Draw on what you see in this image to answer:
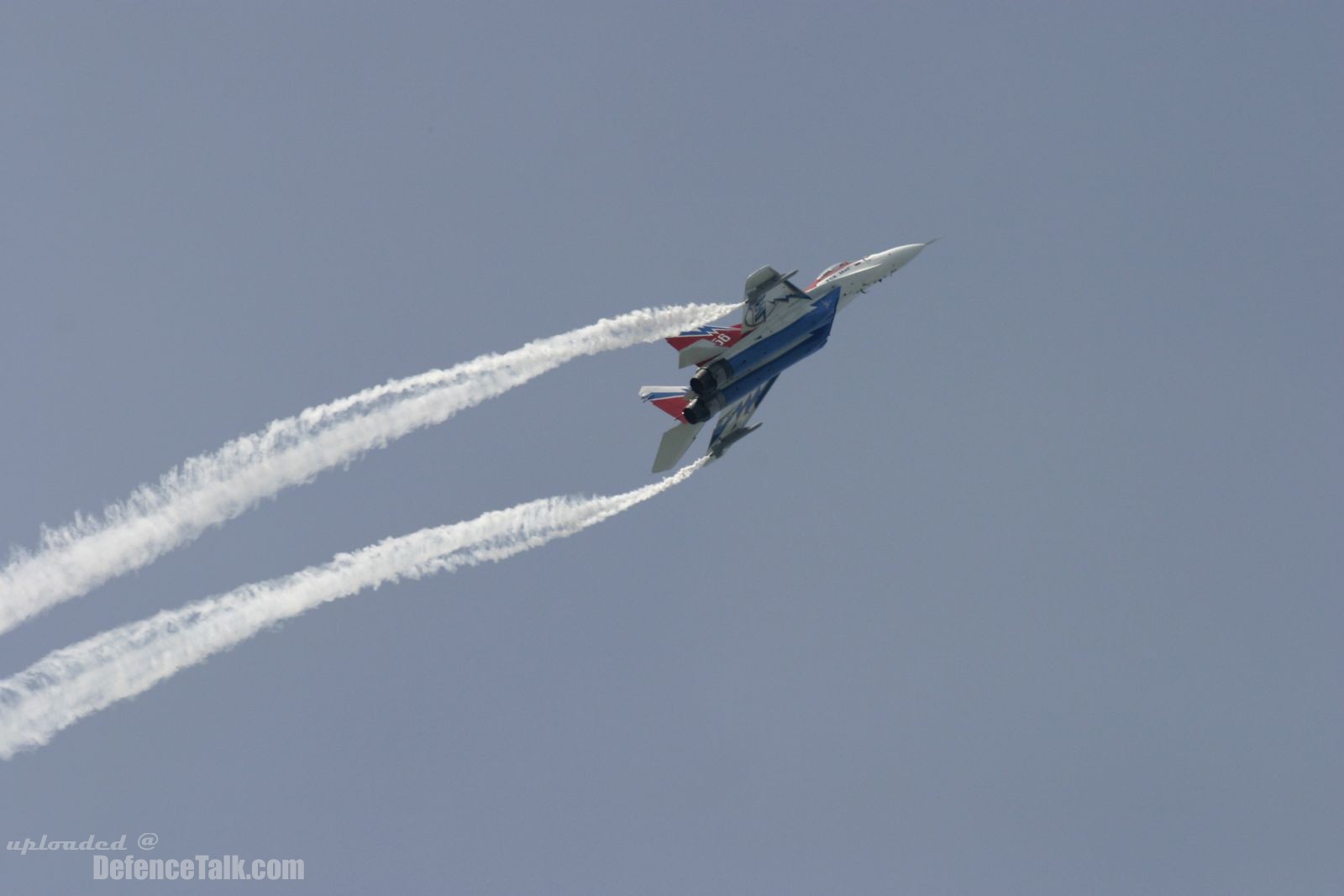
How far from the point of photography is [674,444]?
2000 inches

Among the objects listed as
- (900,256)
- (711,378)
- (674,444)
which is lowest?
(674,444)

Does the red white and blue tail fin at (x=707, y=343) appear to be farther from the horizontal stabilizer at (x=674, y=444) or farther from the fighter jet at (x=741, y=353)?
the horizontal stabilizer at (x=674, y=444)

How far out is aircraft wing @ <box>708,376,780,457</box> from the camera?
52781 mm

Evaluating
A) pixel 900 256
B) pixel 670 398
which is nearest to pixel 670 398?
pixel 670 398

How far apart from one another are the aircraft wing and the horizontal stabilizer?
2.06 meters

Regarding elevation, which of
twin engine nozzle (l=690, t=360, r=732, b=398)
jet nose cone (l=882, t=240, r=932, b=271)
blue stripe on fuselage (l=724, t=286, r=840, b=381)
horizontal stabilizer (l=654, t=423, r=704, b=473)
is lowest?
horizontal stabilizer (l=654, t=423, r=704, b=473)

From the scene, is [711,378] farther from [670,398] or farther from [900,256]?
[900,256]

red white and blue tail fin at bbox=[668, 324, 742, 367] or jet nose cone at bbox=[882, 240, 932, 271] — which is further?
jet nose cone at bbox=[882, 240, 932, 271]

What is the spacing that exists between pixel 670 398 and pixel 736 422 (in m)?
3.98

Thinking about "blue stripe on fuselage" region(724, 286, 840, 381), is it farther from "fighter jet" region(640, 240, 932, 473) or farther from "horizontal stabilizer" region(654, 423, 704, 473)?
"horizontal stabilizer" region(654, 423, 704, 473)

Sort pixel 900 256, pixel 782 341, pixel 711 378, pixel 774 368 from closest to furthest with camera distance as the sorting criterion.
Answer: pixel 711 378 < pixel 782 341 < pixel 774 368 < pixel 900 256

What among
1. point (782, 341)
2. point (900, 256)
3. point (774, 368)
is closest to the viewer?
point (782, 341)

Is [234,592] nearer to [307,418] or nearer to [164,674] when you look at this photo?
[164,674]

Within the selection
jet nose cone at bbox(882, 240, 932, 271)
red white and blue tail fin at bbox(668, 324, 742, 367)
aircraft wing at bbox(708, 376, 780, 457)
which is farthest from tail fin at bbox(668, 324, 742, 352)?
jet nose cone at bbox(882, 240, 932, 271)
